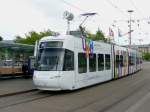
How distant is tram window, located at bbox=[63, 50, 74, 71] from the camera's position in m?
17.7

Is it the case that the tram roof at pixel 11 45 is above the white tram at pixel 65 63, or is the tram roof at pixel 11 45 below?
above

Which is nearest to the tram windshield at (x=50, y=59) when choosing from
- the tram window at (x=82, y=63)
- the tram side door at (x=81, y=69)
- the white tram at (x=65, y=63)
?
the white tram at (x=65, y=63)

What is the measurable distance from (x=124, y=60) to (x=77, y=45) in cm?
1532

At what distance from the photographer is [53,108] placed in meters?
12.6

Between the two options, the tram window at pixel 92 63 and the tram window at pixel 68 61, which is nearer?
the tram window at pixel 68 61

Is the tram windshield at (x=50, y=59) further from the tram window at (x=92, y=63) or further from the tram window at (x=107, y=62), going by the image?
the tram window at (x=107, y=62)

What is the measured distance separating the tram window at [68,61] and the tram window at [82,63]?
1061 mm

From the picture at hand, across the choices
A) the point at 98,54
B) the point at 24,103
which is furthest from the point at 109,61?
the point at 24,103

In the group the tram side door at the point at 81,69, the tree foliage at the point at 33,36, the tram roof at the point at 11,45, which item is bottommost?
the tram side door at the point at 81,69

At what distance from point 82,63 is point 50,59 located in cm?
276

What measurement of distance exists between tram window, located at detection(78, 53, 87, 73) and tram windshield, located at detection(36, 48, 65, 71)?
1.85 m

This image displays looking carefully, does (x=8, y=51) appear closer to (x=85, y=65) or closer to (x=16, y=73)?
(x=16, y=73)

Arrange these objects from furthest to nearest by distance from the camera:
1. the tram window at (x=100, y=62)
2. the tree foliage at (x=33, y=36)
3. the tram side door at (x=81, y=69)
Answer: the tree foliage at (x=33, y=36), the tram window at (x=100, y=62), the tram side door at (x=81, y=69)

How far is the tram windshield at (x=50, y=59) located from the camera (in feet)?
57.1
